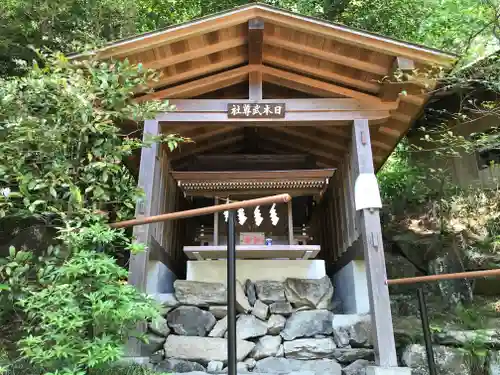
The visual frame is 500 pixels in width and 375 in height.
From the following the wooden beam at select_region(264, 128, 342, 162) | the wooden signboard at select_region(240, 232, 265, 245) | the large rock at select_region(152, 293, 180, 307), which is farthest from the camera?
the wooden beam at select_region(264, 128, 342, 162)

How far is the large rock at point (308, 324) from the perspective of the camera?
5.63m

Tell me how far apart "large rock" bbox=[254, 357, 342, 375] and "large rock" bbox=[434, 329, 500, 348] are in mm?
1600

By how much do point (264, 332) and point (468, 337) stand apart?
9.24 ft

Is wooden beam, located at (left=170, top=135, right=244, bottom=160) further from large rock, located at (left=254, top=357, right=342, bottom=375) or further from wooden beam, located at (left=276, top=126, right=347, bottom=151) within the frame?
large rock, located at (left=254, top=357, right=342, bottom=375)

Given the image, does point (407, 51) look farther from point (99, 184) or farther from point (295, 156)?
point (99, 184)

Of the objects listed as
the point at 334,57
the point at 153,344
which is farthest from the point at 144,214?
the point at 334,57

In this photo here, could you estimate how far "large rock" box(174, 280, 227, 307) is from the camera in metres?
5.83

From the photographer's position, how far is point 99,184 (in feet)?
10.9

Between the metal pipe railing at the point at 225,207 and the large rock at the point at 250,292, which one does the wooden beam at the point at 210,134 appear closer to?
the large rock at the point at 250,292

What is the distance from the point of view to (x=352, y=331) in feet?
18.1

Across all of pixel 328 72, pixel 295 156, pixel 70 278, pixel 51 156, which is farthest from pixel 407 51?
pixel 70 278

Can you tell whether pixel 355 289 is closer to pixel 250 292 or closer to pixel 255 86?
pixel 250 292

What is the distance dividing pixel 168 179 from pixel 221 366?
10.6ft

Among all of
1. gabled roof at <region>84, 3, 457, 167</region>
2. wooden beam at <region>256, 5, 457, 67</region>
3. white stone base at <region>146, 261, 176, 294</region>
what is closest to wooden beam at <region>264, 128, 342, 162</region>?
gabled roof at <region>84, 3, 457, 167</region>
